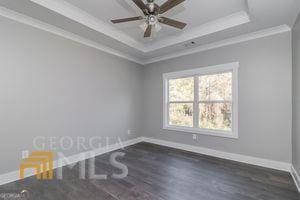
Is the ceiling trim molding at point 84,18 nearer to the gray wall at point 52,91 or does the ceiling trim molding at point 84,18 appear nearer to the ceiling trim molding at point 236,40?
the gray wall at point 52,91

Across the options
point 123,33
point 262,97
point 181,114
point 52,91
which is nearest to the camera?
point 52,91

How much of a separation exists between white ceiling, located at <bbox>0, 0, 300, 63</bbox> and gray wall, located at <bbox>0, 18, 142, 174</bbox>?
1.27 ft

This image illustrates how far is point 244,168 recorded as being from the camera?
2965 millimetres

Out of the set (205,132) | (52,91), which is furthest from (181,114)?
(52,91)

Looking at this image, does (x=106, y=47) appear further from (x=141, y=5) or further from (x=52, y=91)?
(x=141, y=5)

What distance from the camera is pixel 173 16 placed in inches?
114

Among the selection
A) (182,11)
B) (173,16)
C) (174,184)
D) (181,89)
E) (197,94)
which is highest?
(173,16)

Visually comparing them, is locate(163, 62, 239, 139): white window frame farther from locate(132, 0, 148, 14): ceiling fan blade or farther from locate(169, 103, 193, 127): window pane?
locate(132, 0, 148, 14): ceiling fan blade

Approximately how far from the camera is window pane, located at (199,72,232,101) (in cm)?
357

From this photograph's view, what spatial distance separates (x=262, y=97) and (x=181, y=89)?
74.6 inches

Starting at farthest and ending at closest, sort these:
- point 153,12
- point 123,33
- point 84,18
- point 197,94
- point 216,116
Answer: point 197,94, point 216,116, point 123,33, point 84,18, point 153,12

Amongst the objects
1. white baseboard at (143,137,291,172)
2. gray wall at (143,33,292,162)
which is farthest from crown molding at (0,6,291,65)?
white baseboard at (143,137,291,172)

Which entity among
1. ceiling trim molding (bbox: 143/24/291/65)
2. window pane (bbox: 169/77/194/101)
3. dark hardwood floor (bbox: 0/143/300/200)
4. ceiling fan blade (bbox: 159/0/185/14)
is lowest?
dark hardwood floor (bbox: 0/143/300/200)

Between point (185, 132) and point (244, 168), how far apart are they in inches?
60.3
